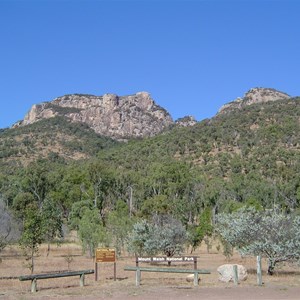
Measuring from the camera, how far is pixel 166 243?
105 ft

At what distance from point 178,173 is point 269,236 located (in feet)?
175

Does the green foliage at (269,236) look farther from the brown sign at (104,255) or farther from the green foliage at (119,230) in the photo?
the green foliage at (119,230)

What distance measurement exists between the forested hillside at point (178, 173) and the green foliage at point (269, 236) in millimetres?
15279

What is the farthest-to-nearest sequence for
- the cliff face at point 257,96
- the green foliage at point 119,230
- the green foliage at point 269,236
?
the cliff face at point 257,96 → the green foliage at point 119,230 → the green foliage at point 269,236

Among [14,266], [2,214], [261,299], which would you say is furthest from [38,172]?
[261,299]

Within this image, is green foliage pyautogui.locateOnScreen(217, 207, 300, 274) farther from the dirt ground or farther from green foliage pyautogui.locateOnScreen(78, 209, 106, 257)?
green foliage pyautogui.locateOnScreen(78, 209, 106, 257)

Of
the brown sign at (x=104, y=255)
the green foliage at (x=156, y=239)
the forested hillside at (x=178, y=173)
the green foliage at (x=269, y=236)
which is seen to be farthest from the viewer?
the forested hillside at (x=178, y=173)

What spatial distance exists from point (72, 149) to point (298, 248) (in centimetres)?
11760

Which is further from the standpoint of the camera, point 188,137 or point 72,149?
point 72,149

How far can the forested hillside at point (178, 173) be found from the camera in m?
67.0

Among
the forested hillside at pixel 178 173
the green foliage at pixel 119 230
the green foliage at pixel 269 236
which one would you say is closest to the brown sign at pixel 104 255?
the green foliage at pixel 269 236

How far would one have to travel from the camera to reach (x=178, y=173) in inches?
3054

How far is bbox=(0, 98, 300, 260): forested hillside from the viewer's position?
67.0 metres

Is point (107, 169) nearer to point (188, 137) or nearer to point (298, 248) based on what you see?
point (188, 137)
